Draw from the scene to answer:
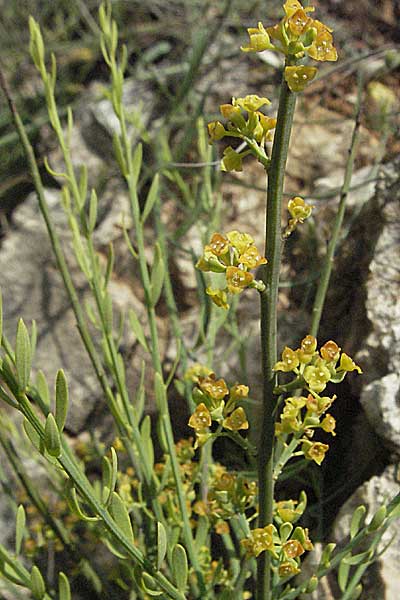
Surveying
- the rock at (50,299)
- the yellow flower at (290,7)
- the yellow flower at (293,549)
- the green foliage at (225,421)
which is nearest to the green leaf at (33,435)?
the green foliage at (225,421)

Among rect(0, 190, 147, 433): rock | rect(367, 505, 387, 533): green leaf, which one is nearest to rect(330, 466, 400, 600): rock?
rect(367, 505, 387, 533): green leaf

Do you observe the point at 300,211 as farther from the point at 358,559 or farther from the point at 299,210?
the point at 358,559

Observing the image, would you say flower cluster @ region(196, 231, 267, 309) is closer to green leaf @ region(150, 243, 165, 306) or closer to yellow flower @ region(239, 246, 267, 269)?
yellow flower @ region(239, 246, 267, 269)

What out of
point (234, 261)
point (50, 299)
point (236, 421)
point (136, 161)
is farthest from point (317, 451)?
point (50, 299)

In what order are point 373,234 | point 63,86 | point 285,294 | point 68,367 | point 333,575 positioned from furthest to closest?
point 63,86 → point 68,367 → point 285,294 → point 373,234 → point 333,575

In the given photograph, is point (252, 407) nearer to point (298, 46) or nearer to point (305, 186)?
point (305, 186)

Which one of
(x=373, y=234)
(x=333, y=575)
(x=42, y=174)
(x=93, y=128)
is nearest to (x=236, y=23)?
(x=93, y=128)
